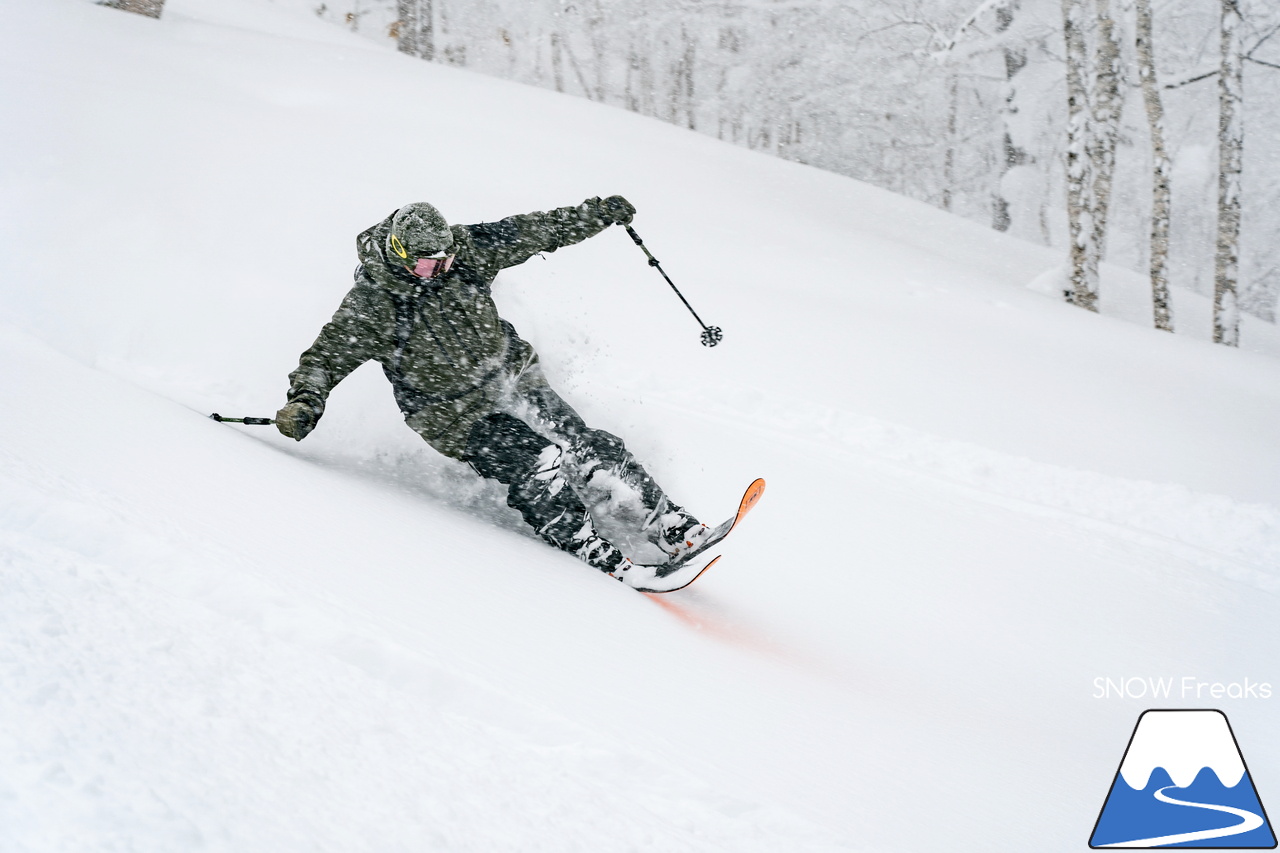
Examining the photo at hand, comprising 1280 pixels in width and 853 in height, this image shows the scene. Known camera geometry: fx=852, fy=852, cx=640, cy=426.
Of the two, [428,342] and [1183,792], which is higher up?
[428,342]

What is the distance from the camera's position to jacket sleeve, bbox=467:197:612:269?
3891mm

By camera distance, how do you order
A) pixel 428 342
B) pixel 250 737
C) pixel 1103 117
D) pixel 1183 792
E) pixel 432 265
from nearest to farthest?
pixel 250 737 < pixel 1183 792 < pixel 432 265 < pixel 428 342 < pixel 1103 117

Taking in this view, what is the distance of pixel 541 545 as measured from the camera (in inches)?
141

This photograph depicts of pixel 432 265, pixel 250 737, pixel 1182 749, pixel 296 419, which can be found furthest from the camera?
pixel 432 265

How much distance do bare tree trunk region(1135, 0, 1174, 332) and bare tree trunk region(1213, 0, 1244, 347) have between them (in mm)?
497

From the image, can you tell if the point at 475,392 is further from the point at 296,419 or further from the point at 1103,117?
the point at 1103,117

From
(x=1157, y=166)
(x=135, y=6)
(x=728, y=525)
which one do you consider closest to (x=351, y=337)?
(x=728, y=525)

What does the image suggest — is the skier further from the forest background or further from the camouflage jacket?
the forest background

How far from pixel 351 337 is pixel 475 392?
566mm

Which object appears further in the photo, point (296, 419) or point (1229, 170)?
point (1229, 170)

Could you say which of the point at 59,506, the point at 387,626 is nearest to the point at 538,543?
the point at 387,626

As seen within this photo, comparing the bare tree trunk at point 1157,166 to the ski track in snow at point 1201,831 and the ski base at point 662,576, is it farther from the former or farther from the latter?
the ski track in snow at point 1201,831

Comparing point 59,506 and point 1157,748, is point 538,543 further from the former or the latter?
point 1157,748

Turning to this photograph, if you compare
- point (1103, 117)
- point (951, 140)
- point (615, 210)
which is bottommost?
point (615, 210)
